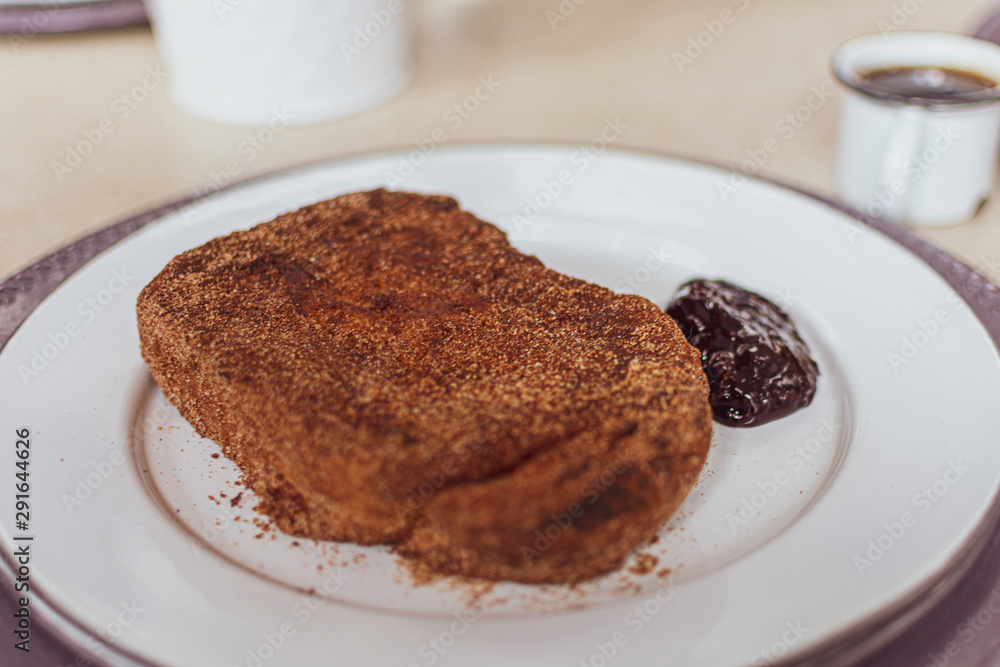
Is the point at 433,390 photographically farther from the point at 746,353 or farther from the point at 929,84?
the point at 929,84

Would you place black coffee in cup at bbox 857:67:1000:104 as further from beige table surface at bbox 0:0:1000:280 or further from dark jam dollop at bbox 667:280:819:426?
dark jam dollop at bbox 667:280:819:426

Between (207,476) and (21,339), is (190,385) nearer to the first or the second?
(207,476)

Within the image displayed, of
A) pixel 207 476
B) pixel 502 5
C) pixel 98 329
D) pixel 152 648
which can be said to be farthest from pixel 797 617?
pixel 502 5

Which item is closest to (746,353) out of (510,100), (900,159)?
(900,159)

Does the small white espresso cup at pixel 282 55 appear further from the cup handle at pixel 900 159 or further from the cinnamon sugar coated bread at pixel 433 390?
the cup handle at pixel 900 159

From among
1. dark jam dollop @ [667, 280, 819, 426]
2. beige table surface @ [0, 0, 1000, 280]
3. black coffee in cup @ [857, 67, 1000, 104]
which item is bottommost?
beige table surface @ [0, 0, 1000, 280]

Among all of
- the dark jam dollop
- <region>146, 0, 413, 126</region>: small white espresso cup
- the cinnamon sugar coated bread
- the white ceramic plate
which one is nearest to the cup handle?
the white ceramic plate

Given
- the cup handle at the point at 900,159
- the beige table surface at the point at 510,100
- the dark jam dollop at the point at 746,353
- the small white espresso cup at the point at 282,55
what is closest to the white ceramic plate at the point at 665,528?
the dark jam dollop at the point at 746,353
